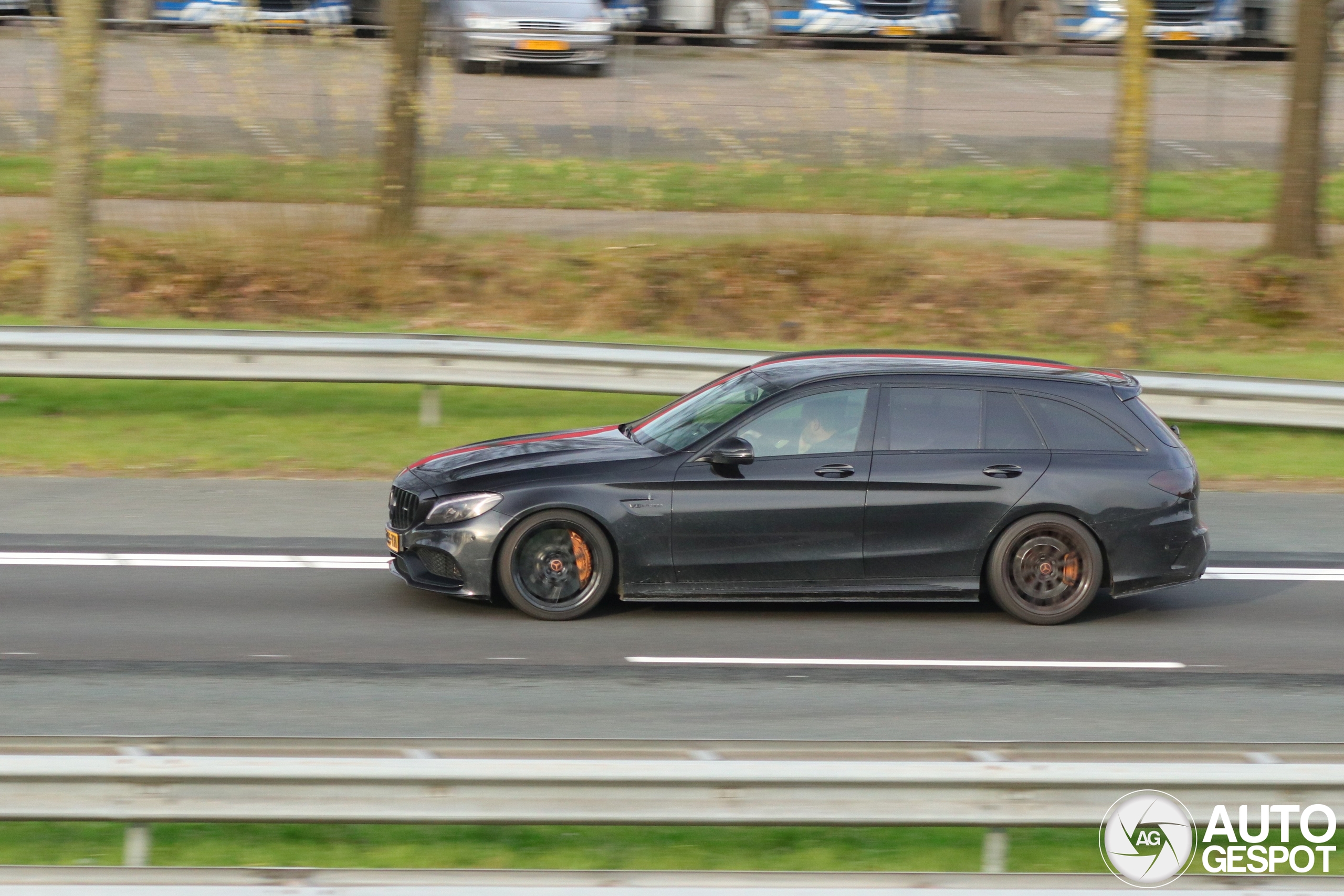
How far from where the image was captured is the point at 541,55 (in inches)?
939

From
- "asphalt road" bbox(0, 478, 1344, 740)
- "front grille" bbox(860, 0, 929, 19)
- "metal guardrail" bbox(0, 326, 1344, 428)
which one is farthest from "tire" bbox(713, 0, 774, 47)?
"asphalt road" bbox(0, 478, 1344, 740)

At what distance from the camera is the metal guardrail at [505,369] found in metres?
13.4

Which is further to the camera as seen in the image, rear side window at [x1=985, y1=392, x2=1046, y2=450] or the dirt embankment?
the dirt embankment

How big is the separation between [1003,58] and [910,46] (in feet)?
8.29

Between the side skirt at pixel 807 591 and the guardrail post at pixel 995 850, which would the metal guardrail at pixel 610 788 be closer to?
the guardrail post at pixel 995 850

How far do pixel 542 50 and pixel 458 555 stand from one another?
55.3 feet

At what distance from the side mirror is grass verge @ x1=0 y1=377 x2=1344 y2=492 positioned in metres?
4.38

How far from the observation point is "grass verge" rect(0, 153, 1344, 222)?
19672 millimetres

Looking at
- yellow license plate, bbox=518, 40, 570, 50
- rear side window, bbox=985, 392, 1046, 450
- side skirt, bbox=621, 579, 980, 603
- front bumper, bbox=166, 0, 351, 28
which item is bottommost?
side skirt, bbox=621, 579, 980, 603

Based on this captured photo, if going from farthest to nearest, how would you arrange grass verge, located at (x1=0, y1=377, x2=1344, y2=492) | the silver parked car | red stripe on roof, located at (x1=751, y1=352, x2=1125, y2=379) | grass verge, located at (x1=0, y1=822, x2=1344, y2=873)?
1. the silver parked car
2. grass verge, located at (x1=0, y1=377, x2=1344, y2=492)
3. red stripe on roof, located at (x1=751, y1=352, x2=1125, y2=379)
4. grass verge, located at (x1=0, y1=822, x2=1344, y2=873)

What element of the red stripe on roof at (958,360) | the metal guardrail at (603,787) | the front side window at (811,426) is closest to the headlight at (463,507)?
the front side window at (811,426)

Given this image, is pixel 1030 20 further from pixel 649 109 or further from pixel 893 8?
pixel 649 109

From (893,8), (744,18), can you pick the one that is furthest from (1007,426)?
(744,18)

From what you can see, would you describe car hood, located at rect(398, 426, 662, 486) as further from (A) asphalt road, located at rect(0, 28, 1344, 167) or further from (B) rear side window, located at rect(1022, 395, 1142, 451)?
(A) asphalt road, located at rect(0, 28, 1344, 167)
